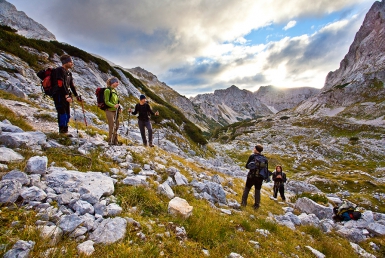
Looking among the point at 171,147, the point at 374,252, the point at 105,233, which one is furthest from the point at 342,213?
the point at 171,147

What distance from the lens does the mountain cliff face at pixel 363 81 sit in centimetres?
10112

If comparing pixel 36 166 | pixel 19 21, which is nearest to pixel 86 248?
pixel 36 166

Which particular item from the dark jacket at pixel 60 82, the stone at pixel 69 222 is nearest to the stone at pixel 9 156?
the stone at pixel 69 222

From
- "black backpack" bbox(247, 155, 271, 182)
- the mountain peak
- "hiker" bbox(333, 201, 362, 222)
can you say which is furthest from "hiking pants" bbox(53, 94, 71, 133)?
the mountain peak

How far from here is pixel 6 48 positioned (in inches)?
821

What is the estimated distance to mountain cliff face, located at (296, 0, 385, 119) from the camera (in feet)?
332

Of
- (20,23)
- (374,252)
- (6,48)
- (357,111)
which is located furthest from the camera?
(20,23)

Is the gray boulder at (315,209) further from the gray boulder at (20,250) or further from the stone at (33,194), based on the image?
the gray boulder at (20,250)

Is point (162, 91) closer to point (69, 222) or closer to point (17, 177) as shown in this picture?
point (17, 177)

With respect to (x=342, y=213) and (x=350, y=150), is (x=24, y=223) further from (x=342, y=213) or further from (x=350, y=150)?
(x=350, y=150)

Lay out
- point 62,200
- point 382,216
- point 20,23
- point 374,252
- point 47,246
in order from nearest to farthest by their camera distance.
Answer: point 47,246, point 62,200, point 374,252, point 382,216, point 20,23

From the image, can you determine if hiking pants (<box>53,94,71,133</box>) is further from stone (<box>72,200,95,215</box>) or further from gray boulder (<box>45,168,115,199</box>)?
stone (<box>72,200,95,215</box>)

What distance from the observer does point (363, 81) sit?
385 feet

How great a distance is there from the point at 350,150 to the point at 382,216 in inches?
1981
